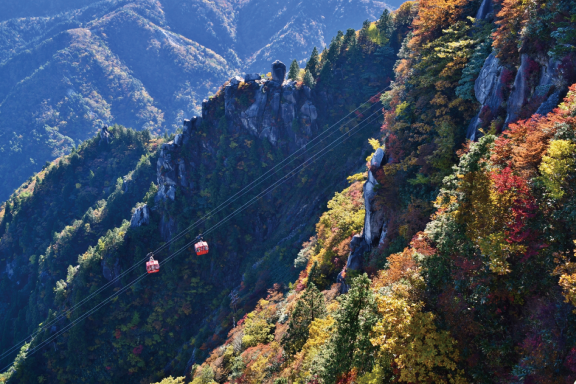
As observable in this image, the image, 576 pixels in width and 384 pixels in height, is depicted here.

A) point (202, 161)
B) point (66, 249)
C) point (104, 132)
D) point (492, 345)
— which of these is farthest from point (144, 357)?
point (104, 132)

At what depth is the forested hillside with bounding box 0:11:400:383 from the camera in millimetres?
62750

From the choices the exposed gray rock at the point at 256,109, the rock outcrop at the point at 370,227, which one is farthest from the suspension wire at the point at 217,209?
the rock outcrop at the point at 370,227

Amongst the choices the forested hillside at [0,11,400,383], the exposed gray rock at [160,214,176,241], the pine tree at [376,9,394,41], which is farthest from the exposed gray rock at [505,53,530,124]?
the exposed gray rock at [160,214,176,241]

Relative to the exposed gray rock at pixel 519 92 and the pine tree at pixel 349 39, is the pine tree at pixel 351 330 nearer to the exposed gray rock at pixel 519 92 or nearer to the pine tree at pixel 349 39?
the exposed gray rock at pixel 519 92

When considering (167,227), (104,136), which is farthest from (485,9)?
(104,136)

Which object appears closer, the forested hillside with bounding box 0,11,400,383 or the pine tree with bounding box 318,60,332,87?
the forested hillside with bounding box 0,11,400,383

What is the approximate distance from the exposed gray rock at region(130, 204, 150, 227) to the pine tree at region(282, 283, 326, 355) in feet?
193

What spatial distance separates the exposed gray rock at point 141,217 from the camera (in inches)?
2901

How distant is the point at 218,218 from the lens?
70312 mm

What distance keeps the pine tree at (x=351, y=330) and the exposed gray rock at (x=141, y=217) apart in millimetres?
66319

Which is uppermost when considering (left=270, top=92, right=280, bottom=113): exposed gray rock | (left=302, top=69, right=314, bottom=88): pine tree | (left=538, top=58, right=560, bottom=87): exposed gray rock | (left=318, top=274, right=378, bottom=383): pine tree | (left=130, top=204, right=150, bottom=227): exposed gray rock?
(left=302, top=69, right=314, bottom=88): pine tree

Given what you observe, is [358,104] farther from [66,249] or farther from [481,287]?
[66,249]

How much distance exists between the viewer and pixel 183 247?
67500 mm

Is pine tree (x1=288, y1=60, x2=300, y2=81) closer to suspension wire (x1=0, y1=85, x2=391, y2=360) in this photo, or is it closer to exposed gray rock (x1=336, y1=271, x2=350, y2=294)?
suspension wire (x1=0, y1=85, x2=391, y2=360)
